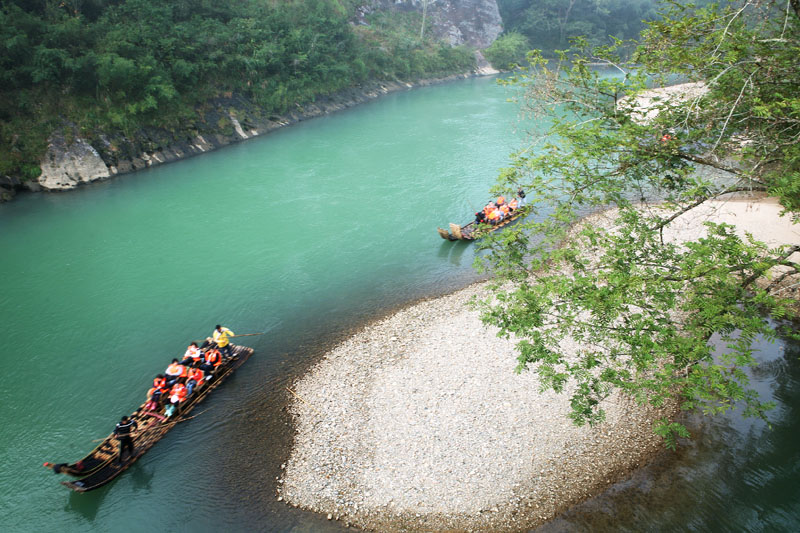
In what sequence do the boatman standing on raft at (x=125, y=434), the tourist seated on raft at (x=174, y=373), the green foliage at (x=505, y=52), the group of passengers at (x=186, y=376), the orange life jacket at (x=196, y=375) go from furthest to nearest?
the green foliage at (x=505, y=52)
the orange life jacket at (x=196, y=375)
the tourist seated on raft at (x=174, y=373)
the group of passengers at (x=186, y=376)
the boatman standing on raft at (x=125, y=434)

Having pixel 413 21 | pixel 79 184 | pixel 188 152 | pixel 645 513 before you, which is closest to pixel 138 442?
pixel 645 513

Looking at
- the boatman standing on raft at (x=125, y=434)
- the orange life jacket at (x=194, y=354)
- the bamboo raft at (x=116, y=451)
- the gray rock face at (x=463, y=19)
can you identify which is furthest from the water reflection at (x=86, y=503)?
the gray rock face at (x=463, y=19)

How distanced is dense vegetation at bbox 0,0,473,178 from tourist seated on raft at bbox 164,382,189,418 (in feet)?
75.6

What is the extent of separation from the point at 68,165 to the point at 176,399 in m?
23.7

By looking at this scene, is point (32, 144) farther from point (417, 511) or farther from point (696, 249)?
point (696, 249)

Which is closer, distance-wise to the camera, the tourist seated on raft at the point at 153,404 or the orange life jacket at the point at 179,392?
the tourist seated on raft at the point at 153,404

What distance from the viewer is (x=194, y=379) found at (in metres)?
11.9

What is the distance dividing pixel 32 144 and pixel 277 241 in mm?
17266

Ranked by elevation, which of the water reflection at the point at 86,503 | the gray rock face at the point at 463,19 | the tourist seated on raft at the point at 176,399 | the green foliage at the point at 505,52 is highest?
the gray rock face at the point at 463,19

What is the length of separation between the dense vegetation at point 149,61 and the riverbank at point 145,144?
2.27 ft

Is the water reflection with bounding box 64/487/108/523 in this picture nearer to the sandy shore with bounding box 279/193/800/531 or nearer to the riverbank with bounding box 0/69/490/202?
the sandy shore with bounding box 279/193/800/531

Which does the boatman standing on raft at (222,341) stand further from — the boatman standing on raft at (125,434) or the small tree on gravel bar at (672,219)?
the small tree on gravel bar at (672,219)

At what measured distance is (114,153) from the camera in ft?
97.1

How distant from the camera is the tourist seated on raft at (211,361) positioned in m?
12.3
